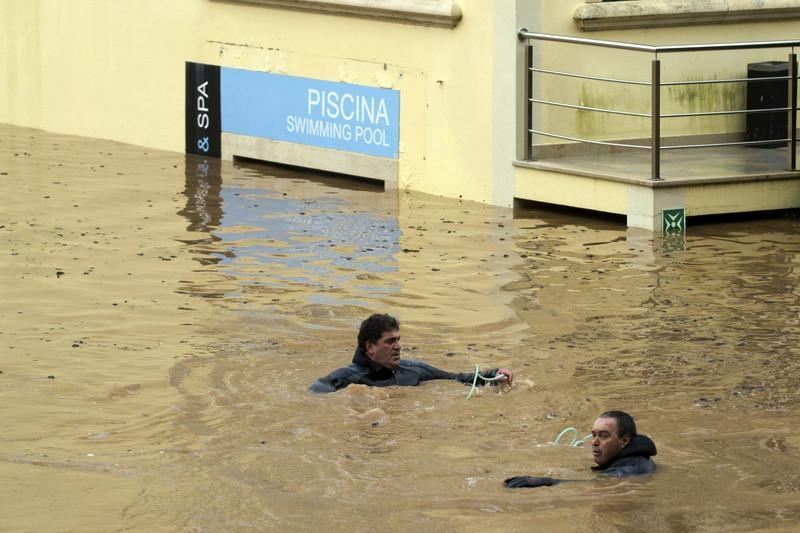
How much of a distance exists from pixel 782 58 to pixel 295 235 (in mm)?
7015

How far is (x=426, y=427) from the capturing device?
10.7 metres

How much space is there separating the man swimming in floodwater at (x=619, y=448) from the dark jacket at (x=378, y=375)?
2135 millimetres

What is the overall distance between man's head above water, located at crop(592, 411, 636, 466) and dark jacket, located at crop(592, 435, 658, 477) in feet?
0.09

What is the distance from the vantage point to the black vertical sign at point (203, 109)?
75.8ft

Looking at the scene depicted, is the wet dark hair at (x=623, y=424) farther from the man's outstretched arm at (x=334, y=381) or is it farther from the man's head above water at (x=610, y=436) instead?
the man's outstretched arm at (x=334, y=381)

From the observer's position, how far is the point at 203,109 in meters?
23.3

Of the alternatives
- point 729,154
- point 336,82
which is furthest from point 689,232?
point 336,82

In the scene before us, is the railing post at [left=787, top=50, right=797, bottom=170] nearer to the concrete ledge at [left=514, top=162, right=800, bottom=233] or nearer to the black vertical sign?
the concrete ledge at [left=514, top=162, right=800, bottom=233]

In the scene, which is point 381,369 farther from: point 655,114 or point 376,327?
point 655,114

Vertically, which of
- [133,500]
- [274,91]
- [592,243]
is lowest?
[133,500]

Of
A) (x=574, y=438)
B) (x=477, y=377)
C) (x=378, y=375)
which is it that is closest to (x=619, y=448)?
(x=574, y=438)

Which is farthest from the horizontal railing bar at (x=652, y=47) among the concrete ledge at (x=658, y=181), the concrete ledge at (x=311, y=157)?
the concrete ledge at (x=311, y=157)

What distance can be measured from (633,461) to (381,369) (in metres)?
2.44

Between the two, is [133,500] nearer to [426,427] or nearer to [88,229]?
[426,427]
